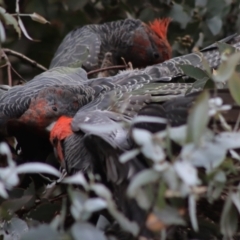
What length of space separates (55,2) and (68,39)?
31 cm

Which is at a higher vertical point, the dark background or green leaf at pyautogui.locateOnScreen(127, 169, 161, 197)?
green leaf at pyautogui.locateOnScreen(127, 169, 161, 197)

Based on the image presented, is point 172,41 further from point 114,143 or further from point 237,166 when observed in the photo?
point 237,166

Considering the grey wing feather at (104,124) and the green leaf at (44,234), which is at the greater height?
the green leaf at (44,234)

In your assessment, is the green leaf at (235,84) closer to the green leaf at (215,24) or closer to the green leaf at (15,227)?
the green leaf at (15,227)

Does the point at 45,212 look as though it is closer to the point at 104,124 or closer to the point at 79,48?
the point at 104,124

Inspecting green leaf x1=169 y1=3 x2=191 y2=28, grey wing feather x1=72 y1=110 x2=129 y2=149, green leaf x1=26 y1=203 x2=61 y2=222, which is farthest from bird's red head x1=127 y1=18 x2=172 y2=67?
green leaf x1=26 y1=203 x2=61 y2=222

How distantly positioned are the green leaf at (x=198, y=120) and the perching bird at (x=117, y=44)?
1878mm

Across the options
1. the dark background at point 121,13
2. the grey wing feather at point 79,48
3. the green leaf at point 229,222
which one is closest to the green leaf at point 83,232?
the green leaf at point 229,222

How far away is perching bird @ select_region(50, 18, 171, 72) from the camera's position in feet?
9.98

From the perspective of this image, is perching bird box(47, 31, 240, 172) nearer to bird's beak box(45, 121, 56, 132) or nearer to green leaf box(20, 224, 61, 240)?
bird's beak box(45, 121, 56, 132)

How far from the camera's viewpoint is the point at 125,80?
2.32 meters

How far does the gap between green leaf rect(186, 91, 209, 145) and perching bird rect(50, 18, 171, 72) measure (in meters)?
1.88

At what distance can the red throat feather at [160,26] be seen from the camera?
10.0 feet

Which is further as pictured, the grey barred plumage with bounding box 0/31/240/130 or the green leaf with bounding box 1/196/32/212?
the grey barred plumage with bounding box 0/31/240/130
